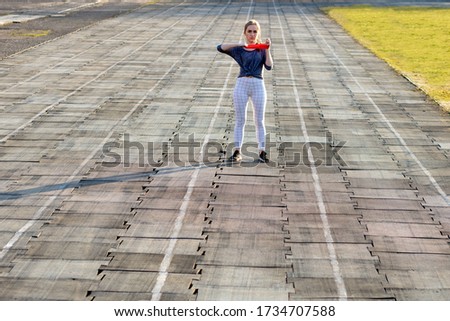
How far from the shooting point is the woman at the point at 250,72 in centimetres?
966

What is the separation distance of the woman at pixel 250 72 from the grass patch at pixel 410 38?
20.9 feet

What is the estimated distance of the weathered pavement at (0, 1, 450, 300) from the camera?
6.61 metres

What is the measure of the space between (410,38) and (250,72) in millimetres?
20708

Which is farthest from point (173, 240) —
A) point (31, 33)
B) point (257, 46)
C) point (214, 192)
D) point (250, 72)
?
point (31, 33)

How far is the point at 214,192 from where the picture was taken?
8969 millimetres

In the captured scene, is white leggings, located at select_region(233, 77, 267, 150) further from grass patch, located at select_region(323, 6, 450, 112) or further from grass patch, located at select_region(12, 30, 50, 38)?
grass patch, located at select_region(12, 30, 50, 38)

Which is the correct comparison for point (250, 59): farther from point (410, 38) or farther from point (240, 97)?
point (410, 38)

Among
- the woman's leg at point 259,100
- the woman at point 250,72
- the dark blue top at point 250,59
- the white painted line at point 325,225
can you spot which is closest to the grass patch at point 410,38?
the white painted line at point 325,225

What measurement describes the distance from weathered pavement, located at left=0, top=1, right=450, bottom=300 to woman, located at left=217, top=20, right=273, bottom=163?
74 cm

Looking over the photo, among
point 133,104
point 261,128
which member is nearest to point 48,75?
point 133,104

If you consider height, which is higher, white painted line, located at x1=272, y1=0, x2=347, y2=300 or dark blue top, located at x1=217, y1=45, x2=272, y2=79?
dark blue top, located at x1=217, y1=45, x2=272, y2=79

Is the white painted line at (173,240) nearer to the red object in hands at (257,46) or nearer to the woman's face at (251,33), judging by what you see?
the red object in hands at (257,46)

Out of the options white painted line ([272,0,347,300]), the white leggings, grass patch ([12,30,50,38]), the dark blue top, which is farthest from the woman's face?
grass patch ([12,30,50,38])
